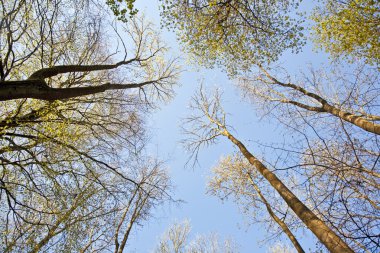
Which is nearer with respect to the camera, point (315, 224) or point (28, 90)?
point (28, 90)

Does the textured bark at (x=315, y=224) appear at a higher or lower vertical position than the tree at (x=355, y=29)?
lower

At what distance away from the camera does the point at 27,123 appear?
6.25 metres

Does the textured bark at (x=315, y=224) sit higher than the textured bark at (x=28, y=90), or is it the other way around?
the textured bark at (x=28, y=90)

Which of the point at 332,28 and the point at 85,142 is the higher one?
the point at 85,142

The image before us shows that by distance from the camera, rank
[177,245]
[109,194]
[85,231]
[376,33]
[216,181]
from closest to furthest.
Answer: [376,33] < [85,231] < [109,194] < [216,181] < [177,245]

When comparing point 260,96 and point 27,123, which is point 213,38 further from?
point 27,123

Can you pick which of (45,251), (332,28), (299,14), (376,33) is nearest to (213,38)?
(299,14)

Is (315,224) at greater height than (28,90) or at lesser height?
lesser

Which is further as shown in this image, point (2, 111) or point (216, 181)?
point (216, 181)

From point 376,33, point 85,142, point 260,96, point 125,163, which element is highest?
point 260,96

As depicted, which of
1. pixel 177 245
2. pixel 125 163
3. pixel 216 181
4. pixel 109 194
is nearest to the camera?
pixel 109 194

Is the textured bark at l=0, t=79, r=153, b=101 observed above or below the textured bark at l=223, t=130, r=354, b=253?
above

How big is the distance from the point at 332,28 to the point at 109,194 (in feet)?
26.0

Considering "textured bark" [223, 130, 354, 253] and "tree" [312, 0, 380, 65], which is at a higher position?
"tree" [312, 0, 380, 65]
